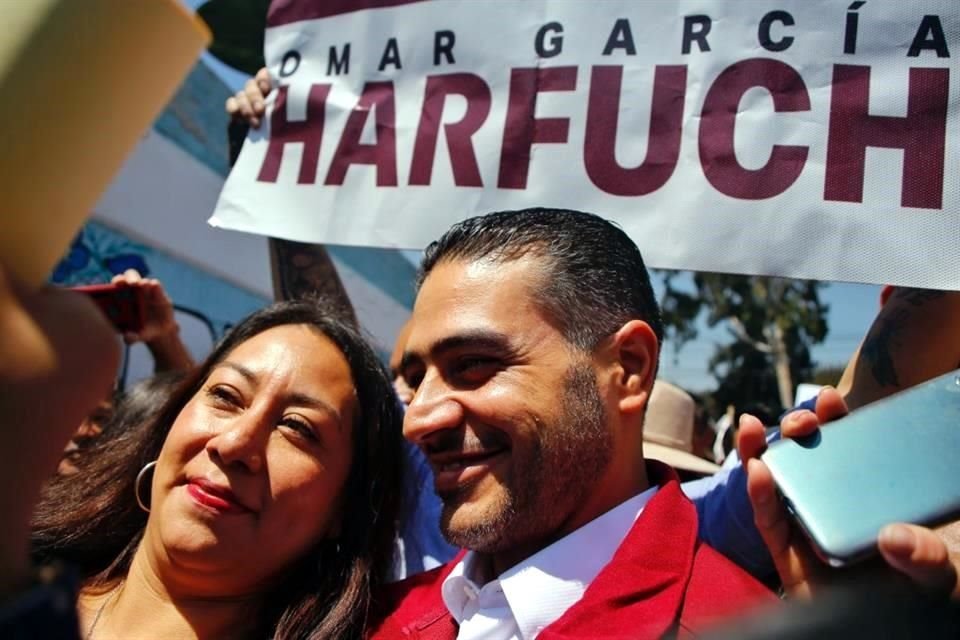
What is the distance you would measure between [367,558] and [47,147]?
1463 millimetres

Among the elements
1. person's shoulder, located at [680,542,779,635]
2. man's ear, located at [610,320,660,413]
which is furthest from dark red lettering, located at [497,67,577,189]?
person's shoulder, located at [680,542,779,635]

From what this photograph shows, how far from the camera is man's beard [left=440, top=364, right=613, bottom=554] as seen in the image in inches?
53.1

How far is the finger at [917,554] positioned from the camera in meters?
0.85

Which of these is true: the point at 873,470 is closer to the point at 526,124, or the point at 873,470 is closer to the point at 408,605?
the point at 408,605

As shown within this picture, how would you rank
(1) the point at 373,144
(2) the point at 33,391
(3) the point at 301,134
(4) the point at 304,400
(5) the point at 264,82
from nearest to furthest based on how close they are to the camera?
(2) the point at 33,391, (4) the point at 304,400, (1) the point at 373,144, (3) the point at 301,134, (5) the point at 264,82

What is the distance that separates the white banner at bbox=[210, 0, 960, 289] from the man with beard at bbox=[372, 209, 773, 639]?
33 centimetres

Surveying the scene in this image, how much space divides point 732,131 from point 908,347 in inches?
24.9

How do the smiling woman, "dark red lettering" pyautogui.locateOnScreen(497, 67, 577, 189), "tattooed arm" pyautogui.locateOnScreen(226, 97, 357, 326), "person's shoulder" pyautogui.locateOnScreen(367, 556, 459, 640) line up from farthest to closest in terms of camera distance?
"tattooed arm" pyautogui.locateOnScreen(226, 97, 357, 326) < "dark red lettering" pyautogui.locateOnScreen(497, 67, 577, 189) < the smiling woman < "person's shoulder" pyautogui.locateOnScreen(367, 556, 459, 640)

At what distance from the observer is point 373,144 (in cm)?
225

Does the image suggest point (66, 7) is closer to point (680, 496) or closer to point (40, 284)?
point (40, 284)

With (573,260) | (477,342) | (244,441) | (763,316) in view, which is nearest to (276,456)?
(244,441)

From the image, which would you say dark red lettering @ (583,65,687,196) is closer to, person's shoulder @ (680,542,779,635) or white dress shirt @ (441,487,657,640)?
white dress shirt @ (441,487,657,640)

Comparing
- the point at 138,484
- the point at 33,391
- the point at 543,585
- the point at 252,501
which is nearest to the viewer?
the point at 33,391

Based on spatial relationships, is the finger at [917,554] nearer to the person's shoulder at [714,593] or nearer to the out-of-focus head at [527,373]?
the person's shoulder at [714,593]
